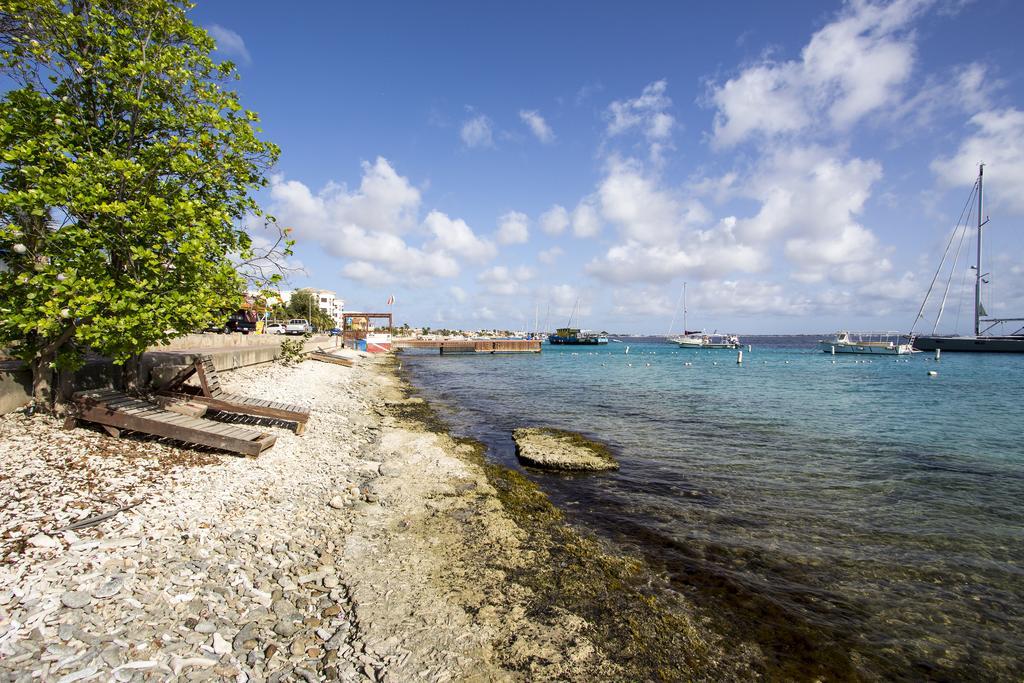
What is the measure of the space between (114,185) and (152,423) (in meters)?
4.55

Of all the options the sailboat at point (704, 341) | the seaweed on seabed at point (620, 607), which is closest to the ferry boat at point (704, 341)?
the sailboat at point (704, 341)

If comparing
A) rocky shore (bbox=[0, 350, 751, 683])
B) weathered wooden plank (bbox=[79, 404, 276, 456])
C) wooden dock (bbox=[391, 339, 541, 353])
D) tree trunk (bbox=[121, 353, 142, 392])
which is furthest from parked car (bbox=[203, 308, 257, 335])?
wooden dock (bbox=[391, 339, 541, 353])

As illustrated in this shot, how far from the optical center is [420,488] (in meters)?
9.88

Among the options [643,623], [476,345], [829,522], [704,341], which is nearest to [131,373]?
[643,623]

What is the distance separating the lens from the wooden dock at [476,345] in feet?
296

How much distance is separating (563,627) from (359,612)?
2.40m

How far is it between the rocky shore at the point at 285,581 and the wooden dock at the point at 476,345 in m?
78.6

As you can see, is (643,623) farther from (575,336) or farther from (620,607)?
(575,336)

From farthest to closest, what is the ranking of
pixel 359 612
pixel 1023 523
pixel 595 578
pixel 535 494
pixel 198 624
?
pixel 535 494 < pixel 1023 523 < pixel 595 578 < pixel 359 612 < pixel 198 624

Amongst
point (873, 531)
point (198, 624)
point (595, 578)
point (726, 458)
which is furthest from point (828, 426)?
point (198, 624)

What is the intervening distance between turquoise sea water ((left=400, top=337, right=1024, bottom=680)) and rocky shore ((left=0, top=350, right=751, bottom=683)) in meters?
1.30

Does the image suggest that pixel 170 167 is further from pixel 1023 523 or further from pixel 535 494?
pixel 1023 523

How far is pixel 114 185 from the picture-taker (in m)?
8.47

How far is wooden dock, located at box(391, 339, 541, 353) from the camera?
90.2 meters
